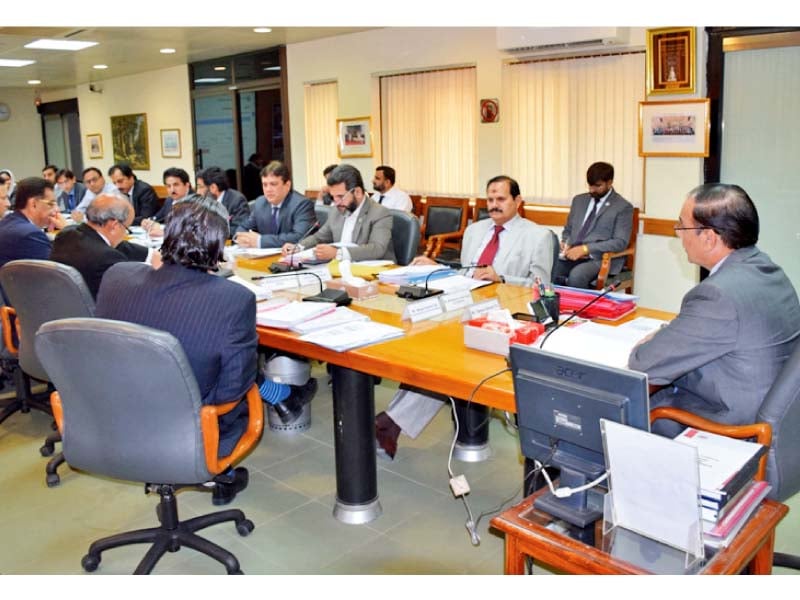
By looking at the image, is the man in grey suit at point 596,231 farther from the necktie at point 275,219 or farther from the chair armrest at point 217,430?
the chair armrest at point 217,430

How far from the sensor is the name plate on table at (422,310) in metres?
2.77

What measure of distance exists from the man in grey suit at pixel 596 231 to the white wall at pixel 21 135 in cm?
1181

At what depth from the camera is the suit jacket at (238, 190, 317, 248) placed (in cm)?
492

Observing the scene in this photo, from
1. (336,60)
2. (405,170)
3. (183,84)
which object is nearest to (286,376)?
(405,170)

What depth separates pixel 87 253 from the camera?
3289mm

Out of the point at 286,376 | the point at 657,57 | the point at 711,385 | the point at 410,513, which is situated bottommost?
the point at 410,513

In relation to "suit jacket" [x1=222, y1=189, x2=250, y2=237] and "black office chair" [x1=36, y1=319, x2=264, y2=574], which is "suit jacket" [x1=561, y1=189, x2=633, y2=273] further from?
"black office chair" [x1=36, y1=319, x2=264, y2=574]

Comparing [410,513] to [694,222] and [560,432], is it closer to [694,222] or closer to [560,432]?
[560,432]

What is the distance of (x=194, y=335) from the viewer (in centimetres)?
220

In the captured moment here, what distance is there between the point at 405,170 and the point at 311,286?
14.2 ft

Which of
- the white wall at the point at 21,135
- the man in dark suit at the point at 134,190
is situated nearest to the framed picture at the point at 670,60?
the man in dark suit at the point at 134,190

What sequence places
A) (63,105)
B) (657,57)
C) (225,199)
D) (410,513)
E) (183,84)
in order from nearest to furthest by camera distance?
(410,513)
(657,57)
(225,199)
(183,84)
(63,105)

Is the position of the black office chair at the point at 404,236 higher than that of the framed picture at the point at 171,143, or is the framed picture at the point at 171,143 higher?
the framed picture at the point at 171,143

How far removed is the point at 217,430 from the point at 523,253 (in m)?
1.97
